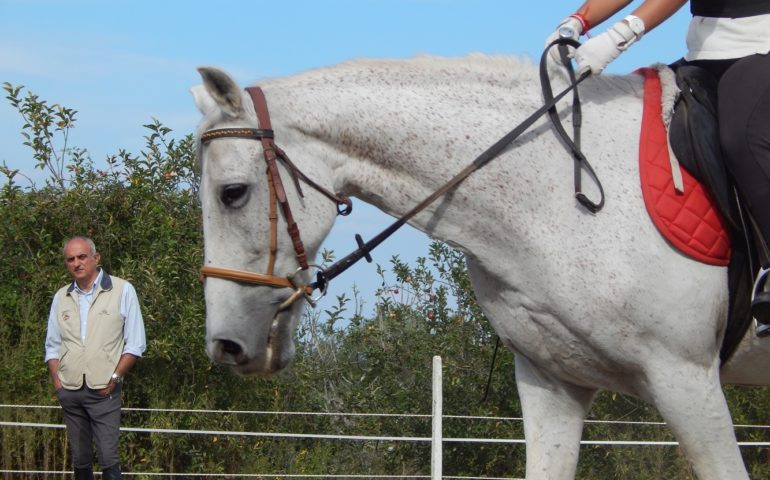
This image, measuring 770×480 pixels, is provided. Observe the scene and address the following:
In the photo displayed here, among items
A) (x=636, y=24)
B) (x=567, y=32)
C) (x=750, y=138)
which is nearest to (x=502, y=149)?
(x=567, y=32)

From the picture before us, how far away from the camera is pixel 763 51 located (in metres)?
3.91

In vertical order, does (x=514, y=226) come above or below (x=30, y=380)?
above

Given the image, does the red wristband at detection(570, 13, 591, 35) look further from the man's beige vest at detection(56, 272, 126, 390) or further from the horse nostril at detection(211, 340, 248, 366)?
the man's beige vest at detection(56, 272, 126, 390)

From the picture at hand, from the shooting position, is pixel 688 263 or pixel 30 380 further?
pixel 30 380

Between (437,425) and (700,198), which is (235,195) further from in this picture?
(437,425)

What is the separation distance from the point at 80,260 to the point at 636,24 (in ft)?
18.2

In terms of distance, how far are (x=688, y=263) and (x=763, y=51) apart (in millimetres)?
861

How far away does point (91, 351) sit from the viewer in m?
8.12

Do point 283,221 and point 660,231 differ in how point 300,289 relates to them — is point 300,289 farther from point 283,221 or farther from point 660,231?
point 660,231

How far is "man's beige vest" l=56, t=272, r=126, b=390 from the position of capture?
8109mm

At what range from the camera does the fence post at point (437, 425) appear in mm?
8570

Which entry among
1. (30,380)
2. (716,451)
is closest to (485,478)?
(30,380)

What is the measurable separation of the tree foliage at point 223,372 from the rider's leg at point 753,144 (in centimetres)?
552

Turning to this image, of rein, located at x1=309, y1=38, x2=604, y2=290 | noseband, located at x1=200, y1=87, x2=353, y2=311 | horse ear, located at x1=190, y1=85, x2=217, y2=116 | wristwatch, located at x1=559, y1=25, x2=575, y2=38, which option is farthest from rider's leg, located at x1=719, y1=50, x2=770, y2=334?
horse ear, located at x1=190, y1=85, x2=217, y2=116
